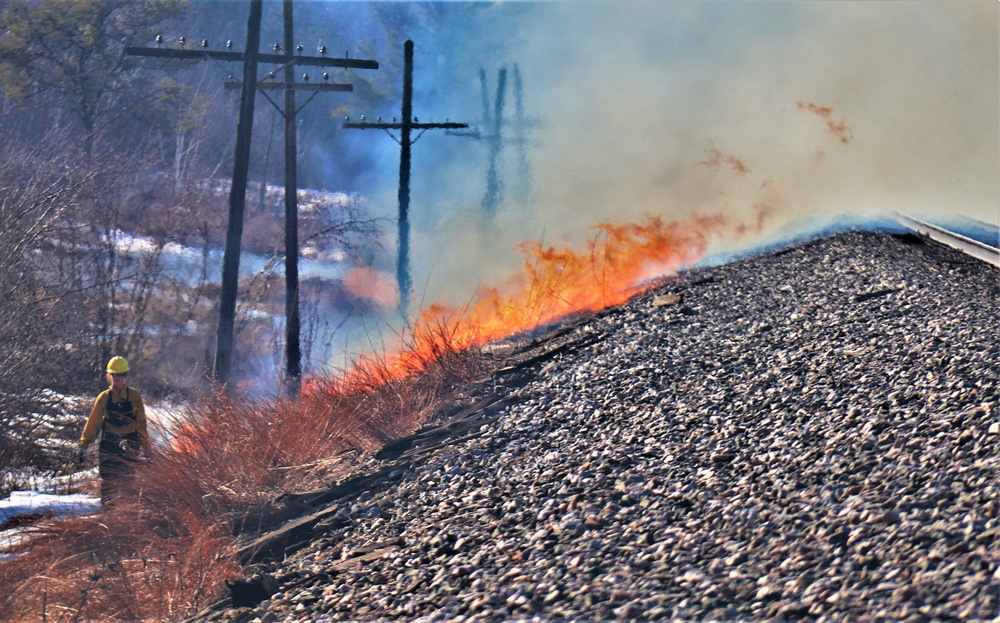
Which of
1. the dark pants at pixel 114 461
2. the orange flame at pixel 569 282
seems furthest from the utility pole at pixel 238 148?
the dark pants at pixel 114 461

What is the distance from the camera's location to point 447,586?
520 centimetres

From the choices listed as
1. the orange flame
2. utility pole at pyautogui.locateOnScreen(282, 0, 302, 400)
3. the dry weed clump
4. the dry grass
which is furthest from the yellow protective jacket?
utility pole at pyautogui.locateOnScreen(282, 0, 302, 400)

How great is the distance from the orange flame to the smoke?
2.78 ft

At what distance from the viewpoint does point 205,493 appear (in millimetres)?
7789

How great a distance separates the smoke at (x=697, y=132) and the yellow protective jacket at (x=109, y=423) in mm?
10029

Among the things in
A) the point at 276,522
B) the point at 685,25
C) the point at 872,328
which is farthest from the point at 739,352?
the point at 685,25

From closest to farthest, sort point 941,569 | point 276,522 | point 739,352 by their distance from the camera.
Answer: point 941,569, point 276,522, point 739,352

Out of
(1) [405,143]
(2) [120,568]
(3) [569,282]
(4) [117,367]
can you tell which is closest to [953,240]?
(3) [569,282]

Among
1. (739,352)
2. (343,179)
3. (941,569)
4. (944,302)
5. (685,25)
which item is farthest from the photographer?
(343,179)

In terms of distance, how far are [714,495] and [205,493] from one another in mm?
4266

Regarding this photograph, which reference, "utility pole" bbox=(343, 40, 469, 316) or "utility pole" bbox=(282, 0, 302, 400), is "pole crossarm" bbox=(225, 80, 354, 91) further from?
"utility pole" bbox=(343, 40, 469, 316)

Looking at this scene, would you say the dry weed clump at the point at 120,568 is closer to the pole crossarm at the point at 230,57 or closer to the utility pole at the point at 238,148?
the utility pole at the point at 238,148

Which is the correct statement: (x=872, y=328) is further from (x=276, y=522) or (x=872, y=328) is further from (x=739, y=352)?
(x=276, y=522)

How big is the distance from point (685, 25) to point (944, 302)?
1307 centimetres
